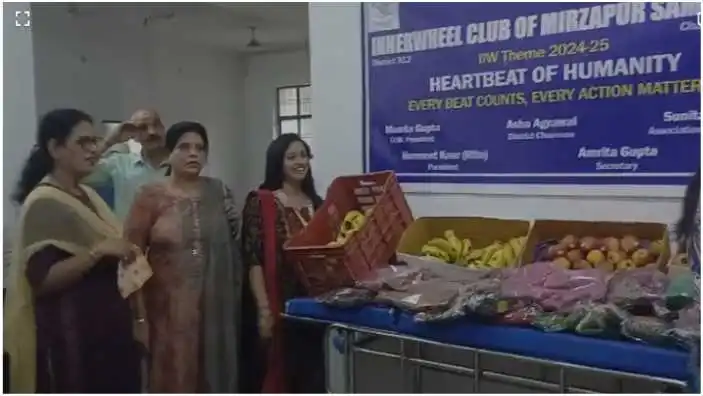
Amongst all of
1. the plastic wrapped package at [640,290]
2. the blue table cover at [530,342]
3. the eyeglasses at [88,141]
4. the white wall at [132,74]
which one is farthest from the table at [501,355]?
the eyeglasses at [88,141]

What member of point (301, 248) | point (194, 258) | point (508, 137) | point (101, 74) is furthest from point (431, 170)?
point (101, 74)

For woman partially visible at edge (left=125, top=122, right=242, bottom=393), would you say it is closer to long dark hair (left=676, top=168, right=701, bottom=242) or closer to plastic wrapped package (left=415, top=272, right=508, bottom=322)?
plastic wrapped package (left=415, top=272, right=508, bottom=322)

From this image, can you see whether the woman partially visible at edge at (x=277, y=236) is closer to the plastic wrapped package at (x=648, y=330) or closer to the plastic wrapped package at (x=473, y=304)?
the plastic wrapped package at (x=473, y=304)

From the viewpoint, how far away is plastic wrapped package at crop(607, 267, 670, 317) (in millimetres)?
1597

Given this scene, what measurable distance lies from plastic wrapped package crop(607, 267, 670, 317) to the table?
0.13 metres

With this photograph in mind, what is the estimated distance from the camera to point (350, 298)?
1.86 m

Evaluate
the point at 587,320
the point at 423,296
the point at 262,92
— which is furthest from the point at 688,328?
the point at 262,92

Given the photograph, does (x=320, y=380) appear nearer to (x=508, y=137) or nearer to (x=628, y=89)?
(x=508, y=137)

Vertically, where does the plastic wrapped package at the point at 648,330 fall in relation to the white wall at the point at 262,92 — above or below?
below

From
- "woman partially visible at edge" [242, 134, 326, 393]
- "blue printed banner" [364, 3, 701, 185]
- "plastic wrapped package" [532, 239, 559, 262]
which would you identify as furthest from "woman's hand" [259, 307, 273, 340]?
"plastic wrapped package" [532, 239, 559, 262]

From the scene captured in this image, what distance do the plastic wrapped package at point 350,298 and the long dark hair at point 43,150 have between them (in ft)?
2.49

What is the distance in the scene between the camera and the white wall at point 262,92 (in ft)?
6.31

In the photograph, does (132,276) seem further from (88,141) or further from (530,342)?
(530,342)

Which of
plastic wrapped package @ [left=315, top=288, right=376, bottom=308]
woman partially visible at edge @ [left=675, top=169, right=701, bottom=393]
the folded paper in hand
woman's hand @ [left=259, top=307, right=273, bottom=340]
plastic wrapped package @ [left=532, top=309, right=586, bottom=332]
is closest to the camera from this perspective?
plastic wrapped package @ [left=532, top=309, right=586, bottom=332]
